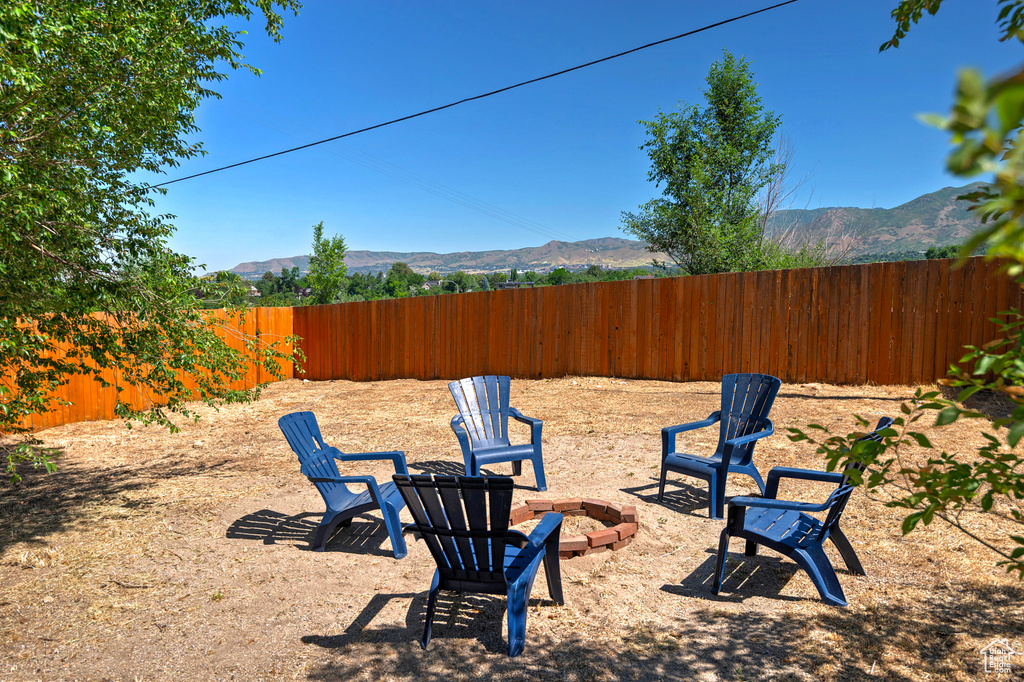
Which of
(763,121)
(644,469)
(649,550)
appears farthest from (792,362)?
(763,121)

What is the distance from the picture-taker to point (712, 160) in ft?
57.9

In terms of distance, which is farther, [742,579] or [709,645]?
[742,579]

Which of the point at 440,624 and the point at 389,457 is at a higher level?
the point at 389,457

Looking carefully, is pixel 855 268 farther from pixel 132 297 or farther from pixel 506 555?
pixel 132 297

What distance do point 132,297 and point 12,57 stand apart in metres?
1.47

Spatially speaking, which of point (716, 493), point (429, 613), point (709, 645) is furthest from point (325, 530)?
point (716, 493)

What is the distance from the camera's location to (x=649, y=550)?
11.9 ft

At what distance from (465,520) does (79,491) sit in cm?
439

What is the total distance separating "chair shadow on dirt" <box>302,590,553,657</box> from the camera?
2691 millimetres

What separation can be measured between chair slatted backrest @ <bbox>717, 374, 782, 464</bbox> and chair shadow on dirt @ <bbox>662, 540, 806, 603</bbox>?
1.03m

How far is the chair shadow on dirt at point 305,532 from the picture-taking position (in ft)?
12.5

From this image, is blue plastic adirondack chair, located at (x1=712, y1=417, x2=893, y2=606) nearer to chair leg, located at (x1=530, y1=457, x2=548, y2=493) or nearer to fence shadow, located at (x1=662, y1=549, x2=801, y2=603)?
fence shadow, located at (x1=662, y1=549, x2=801, y2=603)

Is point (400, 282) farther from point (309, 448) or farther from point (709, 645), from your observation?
point (709, 645)

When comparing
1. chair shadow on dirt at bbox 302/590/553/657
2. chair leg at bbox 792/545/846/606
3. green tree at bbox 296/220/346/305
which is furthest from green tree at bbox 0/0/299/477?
green tree at bbox 296/220/346/305
